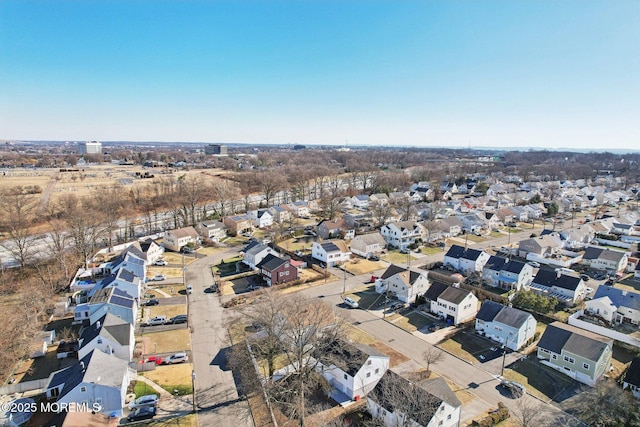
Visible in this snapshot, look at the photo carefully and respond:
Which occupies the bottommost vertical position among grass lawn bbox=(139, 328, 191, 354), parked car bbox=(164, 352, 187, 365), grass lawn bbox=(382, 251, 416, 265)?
grass lawn bbox=(139, 328, 191, 354)

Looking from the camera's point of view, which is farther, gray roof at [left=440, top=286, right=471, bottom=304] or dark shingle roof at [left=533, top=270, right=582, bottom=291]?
dark shingle roof at [left=533, top=270, right=582, bottom=291]

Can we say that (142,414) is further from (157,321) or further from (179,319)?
(157,321)

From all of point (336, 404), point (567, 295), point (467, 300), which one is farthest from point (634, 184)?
point (336, 404)

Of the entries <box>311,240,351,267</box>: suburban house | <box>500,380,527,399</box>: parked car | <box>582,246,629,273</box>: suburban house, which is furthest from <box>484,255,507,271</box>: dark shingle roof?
<box>500,380,527,399</box>: parked car

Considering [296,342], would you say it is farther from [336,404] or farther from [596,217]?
[596,217]

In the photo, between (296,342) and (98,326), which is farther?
(98,326)

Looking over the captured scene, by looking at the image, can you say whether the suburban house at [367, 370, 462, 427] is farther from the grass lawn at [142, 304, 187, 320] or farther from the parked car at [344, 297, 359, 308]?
the grass lawn at [142, 304, 187, 320]

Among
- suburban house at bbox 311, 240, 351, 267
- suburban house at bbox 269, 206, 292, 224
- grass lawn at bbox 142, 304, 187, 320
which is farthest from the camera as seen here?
suburban house at bbox 269, 206, 292, 224
